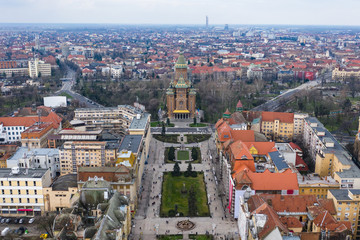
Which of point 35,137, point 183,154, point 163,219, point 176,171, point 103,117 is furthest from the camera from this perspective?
point 103,117

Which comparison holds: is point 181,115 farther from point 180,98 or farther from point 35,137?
point 35,137

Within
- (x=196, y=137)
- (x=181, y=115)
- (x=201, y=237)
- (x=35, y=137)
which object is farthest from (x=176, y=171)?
(x=181, y=115)

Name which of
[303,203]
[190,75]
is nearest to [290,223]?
[303,203]

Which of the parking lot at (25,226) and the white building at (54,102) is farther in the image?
the white building at (54,102)

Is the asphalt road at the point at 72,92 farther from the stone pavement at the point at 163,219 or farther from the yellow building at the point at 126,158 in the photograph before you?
the yellow building at the point at 126,158

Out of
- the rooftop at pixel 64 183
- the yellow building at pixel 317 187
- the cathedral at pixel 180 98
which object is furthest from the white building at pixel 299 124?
the rooftop at pixel 64 183

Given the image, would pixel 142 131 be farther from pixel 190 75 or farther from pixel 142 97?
pixel 190 75
